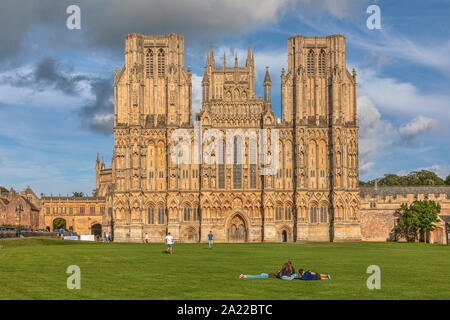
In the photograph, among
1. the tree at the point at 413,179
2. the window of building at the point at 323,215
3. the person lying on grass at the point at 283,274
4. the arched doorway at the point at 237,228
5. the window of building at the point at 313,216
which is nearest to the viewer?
the person lying on grass at the point at 283,274

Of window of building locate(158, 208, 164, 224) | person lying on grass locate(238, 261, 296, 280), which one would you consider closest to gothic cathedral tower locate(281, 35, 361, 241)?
window of building locate(158, 208, 164, 224)

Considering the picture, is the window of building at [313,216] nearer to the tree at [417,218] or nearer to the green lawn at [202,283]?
the tree at [417,218]

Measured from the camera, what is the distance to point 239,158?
82.2m

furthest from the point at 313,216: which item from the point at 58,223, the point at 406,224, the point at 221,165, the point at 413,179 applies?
the point at 58,223

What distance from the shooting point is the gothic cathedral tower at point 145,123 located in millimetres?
81750

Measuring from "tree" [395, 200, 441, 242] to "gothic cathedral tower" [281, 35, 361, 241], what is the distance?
703cm

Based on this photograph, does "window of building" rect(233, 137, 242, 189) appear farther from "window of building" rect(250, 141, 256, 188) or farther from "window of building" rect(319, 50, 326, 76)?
"window of building" rect(319, 50, 326, 76)

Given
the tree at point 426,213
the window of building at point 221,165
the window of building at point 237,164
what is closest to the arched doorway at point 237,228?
the window of building at point 237,164

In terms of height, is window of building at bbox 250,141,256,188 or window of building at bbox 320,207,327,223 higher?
window of building at bbox 250,141,256,188

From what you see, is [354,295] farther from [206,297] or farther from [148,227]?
[148,227]

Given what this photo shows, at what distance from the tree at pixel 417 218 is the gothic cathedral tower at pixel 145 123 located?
112 feet

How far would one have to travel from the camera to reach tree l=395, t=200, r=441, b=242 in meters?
76.9

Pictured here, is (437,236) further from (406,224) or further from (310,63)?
(310,63)

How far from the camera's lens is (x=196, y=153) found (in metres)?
82.2
